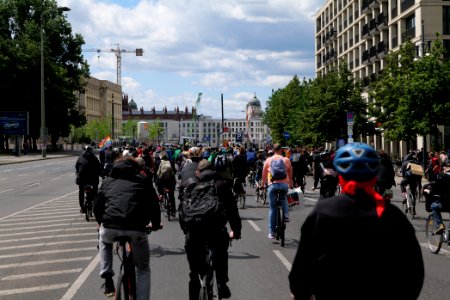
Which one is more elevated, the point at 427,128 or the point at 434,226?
the point at 427,128

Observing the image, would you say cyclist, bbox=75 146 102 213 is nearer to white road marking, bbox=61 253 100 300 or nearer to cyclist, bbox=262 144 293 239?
white road marking, bbox=61 253 100 300

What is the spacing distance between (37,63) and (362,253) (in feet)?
226

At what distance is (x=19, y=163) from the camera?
53.9m

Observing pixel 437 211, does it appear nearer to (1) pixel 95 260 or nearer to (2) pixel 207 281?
(1) pixel 95 260

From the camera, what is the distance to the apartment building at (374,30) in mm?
47344

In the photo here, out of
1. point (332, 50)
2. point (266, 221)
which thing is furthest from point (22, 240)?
point (332, 50)

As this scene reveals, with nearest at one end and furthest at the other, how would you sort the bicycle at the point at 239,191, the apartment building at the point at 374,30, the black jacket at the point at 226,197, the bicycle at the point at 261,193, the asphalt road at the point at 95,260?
the black jacket at the point at 226,197 → the asphalt road at the point at 95,260 → the bicycle at the point at 239,191 → the bicycle at the point at 261,193 → the apartment building at the point at 374,30

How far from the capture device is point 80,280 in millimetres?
8016

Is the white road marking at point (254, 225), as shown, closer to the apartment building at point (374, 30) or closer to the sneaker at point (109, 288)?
the sneaker at point (109, 288)

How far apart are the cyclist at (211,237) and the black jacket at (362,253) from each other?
2.57 meters

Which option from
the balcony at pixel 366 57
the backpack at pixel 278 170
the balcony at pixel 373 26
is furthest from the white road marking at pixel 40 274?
the balcony at pixel 366 57

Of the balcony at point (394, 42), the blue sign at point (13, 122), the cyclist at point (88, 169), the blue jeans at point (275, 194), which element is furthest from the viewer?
the blue sign at point (13, 122)

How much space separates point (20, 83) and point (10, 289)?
6532cm

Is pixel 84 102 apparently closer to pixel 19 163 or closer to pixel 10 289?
pixel 19 163
